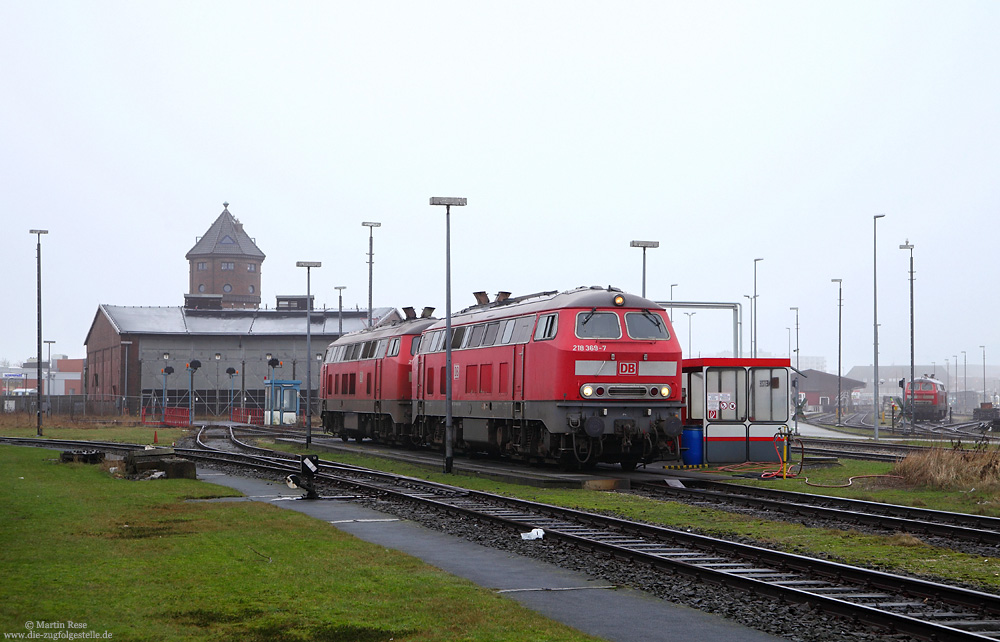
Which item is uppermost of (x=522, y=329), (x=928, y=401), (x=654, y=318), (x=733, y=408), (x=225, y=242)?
(x=225, y=242)

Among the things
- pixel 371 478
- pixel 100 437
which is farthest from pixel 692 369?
pixel 100 437

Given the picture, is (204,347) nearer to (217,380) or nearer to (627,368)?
(217,380)

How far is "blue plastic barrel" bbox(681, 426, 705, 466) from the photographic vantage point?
92.9 ft

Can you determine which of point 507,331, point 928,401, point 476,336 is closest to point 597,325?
point 507,331

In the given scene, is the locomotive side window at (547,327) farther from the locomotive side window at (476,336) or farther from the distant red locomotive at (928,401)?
the distant red locomotive at (928,401)

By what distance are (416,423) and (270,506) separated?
16.3m

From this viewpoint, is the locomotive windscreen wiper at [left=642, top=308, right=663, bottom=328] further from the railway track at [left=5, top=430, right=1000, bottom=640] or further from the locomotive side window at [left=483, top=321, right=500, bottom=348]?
the railway track at [left=5, top=430, right=1000, bottom=640]

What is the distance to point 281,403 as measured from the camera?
67.8 meters

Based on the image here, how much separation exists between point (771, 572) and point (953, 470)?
42.1ft

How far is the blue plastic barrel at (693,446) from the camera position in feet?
92.9

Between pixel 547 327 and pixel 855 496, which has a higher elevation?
pixel 547 327

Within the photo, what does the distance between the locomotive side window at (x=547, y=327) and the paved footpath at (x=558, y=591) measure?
8514 mm

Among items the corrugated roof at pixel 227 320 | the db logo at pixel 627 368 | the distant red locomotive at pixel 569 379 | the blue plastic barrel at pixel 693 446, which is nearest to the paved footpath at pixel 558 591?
the distant red locomotive at pixel 569 379

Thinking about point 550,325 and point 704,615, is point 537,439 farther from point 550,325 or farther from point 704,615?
point 704,615
